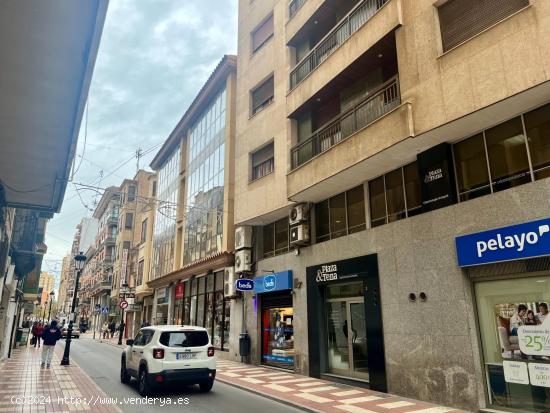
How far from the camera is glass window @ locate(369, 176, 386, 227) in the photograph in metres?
12.9

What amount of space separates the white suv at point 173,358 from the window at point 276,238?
23.0 ft

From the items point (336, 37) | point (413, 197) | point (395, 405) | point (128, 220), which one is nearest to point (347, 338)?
point (395, 405)

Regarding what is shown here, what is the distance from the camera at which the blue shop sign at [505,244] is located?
7984mm

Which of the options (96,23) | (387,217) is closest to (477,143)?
(387,217)

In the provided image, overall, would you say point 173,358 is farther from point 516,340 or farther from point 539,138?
point 539,138

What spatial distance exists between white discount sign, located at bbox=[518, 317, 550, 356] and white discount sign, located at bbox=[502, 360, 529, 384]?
1.04 ft

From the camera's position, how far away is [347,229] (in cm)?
1434

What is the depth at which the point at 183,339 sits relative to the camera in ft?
37.2

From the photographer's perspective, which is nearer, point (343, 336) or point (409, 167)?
point (409, 167)

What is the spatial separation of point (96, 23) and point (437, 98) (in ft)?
25.3

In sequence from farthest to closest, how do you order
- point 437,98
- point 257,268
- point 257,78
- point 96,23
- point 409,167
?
point 257,78, point 257,268, point 409,167, point 437,98, point 96,23

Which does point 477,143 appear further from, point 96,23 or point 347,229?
point 96,23

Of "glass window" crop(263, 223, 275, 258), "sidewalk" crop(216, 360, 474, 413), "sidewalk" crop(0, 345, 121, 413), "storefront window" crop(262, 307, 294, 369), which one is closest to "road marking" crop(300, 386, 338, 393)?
"sidewalk" crop(216, 360, 474, 413)

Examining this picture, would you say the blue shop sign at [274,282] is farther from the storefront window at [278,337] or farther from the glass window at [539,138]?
the glass window at [539,138]
